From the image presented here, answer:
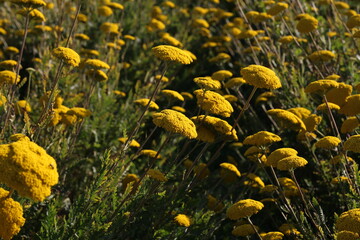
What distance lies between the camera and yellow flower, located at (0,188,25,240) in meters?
1.96

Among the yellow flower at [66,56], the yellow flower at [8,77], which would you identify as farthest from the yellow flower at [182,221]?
the yellow flower at [8,77]

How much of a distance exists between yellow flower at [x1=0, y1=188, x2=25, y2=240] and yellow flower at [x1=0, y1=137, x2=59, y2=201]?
247mm

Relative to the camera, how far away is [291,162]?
2.73m

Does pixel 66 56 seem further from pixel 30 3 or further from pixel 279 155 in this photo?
pixel 279 155

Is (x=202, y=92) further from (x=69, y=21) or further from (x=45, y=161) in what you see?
(x=69, y=21)

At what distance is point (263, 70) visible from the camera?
2.91 metres

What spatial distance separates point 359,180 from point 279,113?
67 cm

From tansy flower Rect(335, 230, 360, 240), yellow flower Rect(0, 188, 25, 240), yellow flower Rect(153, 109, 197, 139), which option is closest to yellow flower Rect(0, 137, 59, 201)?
yellow flower Rect(0, 188, 25, 240)

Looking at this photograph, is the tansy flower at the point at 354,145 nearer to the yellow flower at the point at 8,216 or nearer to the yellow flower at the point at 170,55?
the yellow flower at the point at 170,55

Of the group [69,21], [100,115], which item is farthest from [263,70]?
[69,21]

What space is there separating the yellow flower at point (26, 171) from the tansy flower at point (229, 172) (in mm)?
1890

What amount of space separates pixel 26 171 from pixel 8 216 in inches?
13.1

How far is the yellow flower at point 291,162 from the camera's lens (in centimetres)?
270

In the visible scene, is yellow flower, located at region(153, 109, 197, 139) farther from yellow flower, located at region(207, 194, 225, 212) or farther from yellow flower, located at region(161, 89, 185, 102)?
yellow flower, located at region(207, 194, 225, 212)
